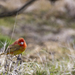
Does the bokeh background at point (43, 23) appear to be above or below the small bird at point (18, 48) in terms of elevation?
above

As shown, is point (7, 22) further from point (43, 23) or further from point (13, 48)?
point (13, 48)

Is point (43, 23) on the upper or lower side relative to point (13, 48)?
upper

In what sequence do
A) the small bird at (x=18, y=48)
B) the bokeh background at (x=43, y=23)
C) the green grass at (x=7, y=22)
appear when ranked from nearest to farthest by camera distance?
the small bird at (x=18, y=48)
the bokeh background at (x=43, y=23)
the green grass at (x=7, y=22)

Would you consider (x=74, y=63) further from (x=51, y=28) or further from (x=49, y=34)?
(x=51, y=28)

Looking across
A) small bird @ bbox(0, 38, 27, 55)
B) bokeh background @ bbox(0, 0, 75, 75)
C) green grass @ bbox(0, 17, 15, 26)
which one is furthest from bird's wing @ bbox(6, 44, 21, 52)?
green grass @ bbox(0, 17, 15, 26)

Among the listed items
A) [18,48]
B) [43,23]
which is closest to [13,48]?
[18,48]

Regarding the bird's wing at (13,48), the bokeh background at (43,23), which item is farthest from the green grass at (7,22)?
the bird's wing at (13,48)

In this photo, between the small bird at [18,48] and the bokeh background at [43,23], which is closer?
the small bird at [18,48]

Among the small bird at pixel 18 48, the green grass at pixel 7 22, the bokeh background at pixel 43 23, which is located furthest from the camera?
the green grass at pixel 7 22

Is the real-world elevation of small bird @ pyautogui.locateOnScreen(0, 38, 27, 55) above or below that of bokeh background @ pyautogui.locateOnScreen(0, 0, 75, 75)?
below

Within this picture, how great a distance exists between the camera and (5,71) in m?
3.32

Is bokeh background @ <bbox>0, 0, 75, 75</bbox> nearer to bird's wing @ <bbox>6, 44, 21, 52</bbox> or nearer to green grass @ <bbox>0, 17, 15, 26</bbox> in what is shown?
green grass @ <bbox>0, 17, 15, 26</bbox>

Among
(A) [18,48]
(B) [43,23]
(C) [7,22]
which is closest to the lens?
(A) [18,48]

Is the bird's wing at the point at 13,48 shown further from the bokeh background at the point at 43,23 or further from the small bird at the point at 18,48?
the bokeh background at the point at 43,23
